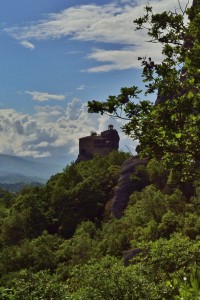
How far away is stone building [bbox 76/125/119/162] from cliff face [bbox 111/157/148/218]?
65.2 m

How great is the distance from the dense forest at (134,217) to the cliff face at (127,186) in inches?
29.9

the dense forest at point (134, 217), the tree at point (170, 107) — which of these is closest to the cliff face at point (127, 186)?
the dense forest at point (134, 217)

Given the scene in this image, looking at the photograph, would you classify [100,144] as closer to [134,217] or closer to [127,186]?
[127,186]

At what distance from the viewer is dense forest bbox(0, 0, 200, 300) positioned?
16.8 metres

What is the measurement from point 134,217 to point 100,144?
9096 cm

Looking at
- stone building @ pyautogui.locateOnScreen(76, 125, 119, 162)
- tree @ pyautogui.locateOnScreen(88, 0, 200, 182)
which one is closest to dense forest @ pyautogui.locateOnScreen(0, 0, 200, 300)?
tree @ pyautogui.locateOnScreen(88, 0, 200, 182)

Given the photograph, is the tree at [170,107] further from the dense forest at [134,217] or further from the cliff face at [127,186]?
the cliff face at [127,186]

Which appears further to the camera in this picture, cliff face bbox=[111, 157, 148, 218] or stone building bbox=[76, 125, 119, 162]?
stone building bbox=[76, 125, 119, 162]

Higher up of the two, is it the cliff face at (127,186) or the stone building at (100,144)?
the stone building at (100,144)

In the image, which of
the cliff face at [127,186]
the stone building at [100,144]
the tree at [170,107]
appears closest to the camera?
the tree at [170,107]

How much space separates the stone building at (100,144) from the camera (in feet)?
497

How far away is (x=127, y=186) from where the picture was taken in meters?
82.4

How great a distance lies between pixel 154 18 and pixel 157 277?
21.1 meters

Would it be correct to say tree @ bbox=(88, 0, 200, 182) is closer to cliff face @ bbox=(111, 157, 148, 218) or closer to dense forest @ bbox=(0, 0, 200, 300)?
dense forest @ bbox=(0, 0, 200, 300)
